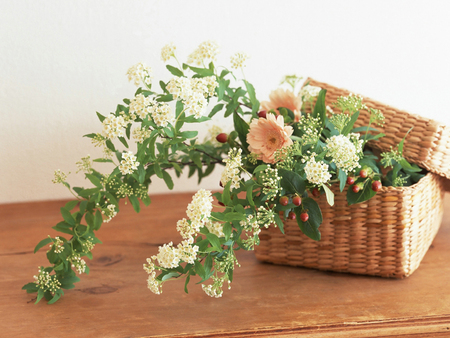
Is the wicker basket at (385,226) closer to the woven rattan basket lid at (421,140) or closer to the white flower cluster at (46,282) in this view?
the woven rattan basket lid at (421,140)

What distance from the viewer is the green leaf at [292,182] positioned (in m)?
0.66

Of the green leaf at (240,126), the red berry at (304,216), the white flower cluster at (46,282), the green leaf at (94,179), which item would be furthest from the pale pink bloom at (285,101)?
the white flower cluster at (46,282)

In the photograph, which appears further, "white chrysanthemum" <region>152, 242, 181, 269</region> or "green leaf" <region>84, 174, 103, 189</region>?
"green leaf" <region>84, 174, 103, 189</region>

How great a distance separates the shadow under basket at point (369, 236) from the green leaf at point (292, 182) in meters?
0.09

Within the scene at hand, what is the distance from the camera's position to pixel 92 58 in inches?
42.6

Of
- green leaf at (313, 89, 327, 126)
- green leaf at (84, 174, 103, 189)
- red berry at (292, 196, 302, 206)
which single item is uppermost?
green leaf at (313, 89, 327, 126)

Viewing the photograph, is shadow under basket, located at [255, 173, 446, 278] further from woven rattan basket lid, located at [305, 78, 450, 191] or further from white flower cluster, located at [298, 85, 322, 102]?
white flower cluster, located at [298, 85, 322, 102]

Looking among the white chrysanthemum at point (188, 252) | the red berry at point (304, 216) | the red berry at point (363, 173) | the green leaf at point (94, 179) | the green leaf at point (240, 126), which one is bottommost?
the white chrysanthemum at point (188, 252)

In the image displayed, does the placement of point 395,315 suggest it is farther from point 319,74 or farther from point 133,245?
point 319,74

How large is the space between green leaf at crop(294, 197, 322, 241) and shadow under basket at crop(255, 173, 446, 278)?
8 cm

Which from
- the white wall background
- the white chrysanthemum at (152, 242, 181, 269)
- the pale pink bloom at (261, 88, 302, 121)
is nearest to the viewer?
the white chrysanthemum at (152, 242, 181, 269)

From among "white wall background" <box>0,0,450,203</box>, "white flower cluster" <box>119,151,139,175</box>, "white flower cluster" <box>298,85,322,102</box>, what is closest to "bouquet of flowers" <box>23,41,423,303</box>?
"white flower cluster" <box>119,151,139,175</box>

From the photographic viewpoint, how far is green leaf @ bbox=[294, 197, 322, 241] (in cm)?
67

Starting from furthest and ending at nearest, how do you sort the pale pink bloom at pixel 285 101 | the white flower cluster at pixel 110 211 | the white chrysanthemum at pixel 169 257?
the pale pink bloom at pixel 285 101 → the white flower cluster at pixel 110 211 → the white chrysanthemum at pixel 169 257
